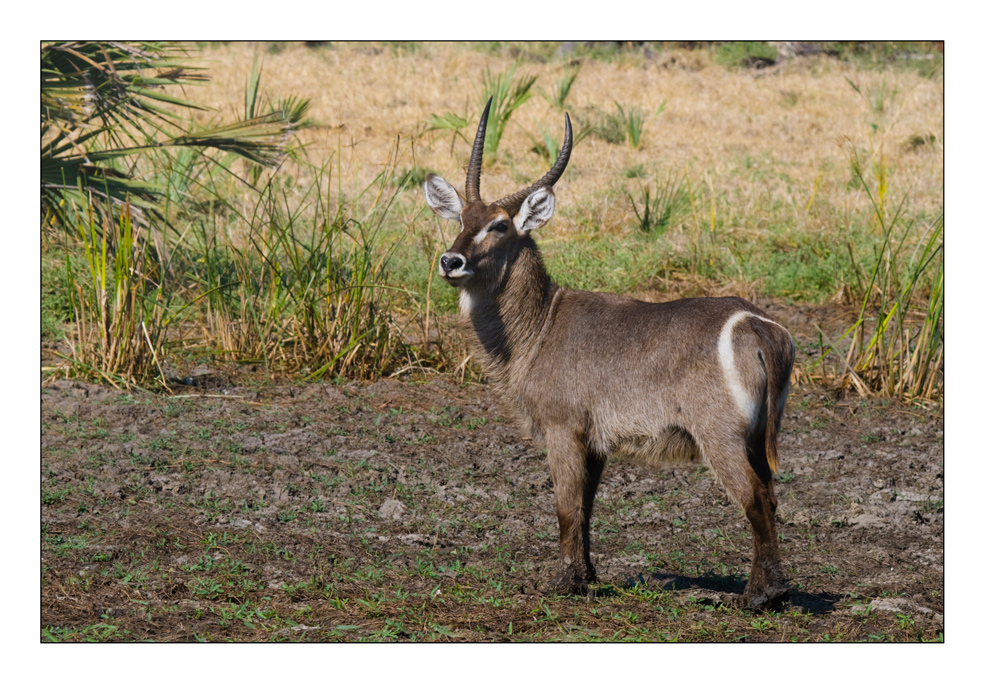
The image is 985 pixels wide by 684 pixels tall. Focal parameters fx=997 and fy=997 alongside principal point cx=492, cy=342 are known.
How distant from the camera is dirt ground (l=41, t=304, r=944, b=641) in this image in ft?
12.7

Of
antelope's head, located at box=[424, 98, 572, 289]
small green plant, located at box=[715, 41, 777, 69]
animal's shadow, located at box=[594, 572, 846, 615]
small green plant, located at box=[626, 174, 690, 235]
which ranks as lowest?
animal's shadow, located at box=[594, 572, 846, 615]

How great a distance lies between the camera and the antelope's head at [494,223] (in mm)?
4457

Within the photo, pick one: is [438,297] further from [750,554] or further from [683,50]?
[683,50]

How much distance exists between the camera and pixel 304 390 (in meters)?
6.79

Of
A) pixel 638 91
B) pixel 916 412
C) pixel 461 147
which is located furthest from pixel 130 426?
pixel 638 91

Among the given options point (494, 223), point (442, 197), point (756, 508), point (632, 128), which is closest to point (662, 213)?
point (632, 128)

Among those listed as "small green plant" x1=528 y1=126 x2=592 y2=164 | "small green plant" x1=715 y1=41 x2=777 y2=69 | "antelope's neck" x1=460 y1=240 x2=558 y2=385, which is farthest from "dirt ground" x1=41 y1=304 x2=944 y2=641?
Answer: "small green plant" x1=715 y1=41 x2=777 y2=69

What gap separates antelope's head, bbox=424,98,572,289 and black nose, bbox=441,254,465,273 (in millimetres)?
20

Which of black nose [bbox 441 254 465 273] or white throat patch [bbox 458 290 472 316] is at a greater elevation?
black nose [bbox 441 254 465 273]

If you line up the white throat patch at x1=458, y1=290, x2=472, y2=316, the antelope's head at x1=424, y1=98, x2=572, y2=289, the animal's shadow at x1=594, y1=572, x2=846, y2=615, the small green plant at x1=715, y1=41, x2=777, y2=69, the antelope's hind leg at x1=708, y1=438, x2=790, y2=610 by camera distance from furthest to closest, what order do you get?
1. the small green plant at x1=715, y1=41, x2=777, y2=69
2. the white throat patch at x1=458, y1=290, x2=472, y2=316
3. the antelope's head at x1=424, y1=98, x2=572, y2=289
4. the animal's shadow at x1=594, y1=572, x2=846, y2=615
5. the antelope's hind leg at x1=708, y1=438, x2=790, y2=610

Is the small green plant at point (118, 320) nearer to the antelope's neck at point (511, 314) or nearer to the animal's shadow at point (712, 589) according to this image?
the antelope's neck at point (511, 314)

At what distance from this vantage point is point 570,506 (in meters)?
4.21

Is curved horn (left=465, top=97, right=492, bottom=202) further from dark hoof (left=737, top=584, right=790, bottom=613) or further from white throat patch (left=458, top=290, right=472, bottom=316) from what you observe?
dark hoof (left=737, top=584, right=790, bottom=613)

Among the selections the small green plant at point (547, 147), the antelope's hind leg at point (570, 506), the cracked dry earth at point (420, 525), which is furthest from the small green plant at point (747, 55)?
the antelope's hind leg at point (570, 506)
